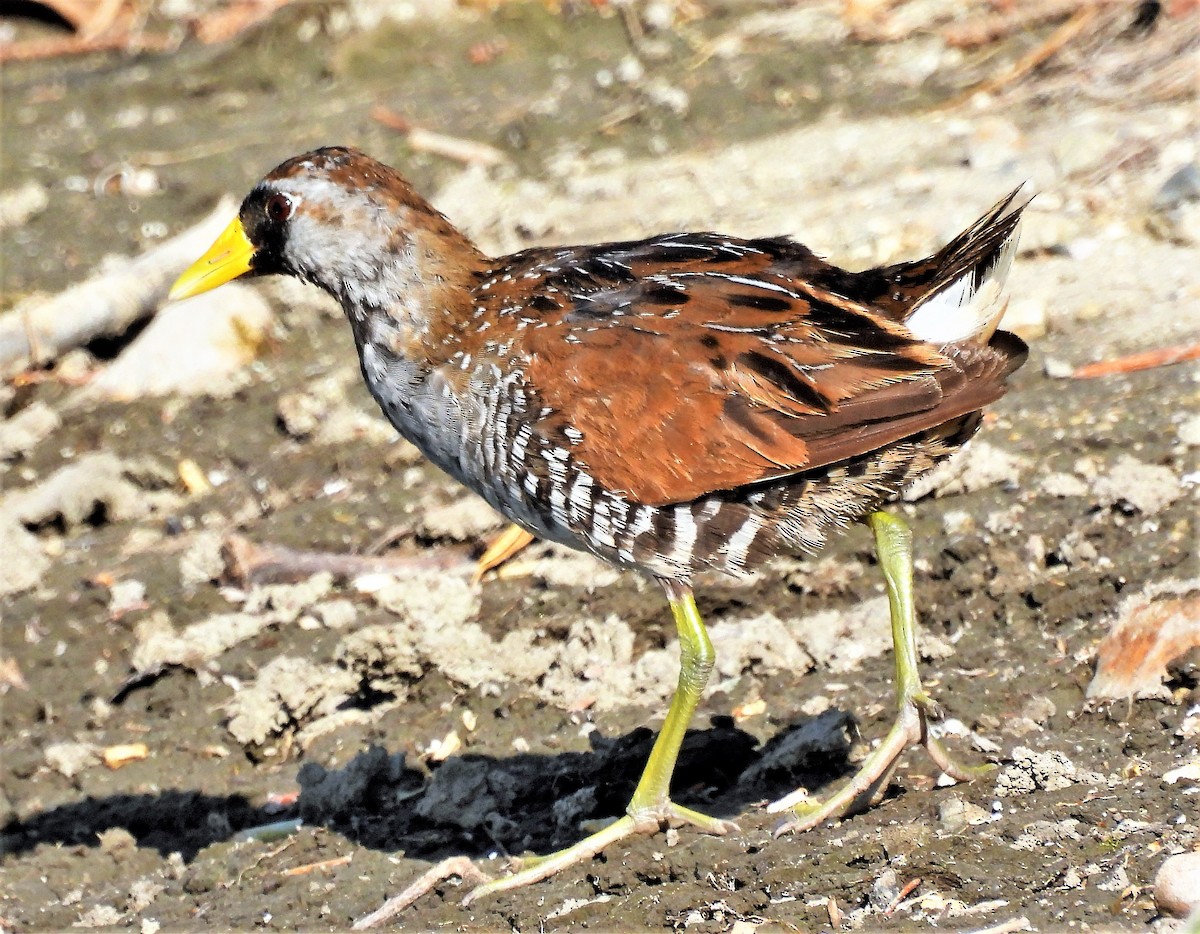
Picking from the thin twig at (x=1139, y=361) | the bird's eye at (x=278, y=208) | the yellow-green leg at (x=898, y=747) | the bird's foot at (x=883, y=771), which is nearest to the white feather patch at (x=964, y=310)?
the yellow-green leg at (x=898, y=747)

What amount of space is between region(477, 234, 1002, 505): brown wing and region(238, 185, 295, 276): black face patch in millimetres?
844

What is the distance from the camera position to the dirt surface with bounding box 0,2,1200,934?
398 centimetres

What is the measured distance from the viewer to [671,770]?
4.23 metres

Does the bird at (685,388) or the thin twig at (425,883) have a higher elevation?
the bird at (685,388)

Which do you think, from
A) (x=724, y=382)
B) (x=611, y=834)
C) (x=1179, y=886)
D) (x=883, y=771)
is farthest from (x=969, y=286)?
(x=611, y=834)

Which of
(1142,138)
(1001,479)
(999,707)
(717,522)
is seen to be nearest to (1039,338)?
(1001,479)

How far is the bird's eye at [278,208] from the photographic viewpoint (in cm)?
448

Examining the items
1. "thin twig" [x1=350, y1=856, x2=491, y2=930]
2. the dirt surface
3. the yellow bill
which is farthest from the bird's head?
"thin twig" [x1=350, y1=856, x2=491, y2=930]

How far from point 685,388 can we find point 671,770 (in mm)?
1024

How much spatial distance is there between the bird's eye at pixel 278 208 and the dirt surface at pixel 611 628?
1.37 metres

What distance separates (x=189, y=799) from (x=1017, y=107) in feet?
17.6

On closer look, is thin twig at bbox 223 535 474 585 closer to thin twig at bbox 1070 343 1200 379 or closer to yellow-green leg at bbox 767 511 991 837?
yellow-green leg at bbox 767 511 991 837

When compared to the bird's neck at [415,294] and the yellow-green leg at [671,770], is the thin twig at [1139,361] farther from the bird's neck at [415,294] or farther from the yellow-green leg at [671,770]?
the bird's neck at [415,294]

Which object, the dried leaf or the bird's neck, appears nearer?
the dried leaf
